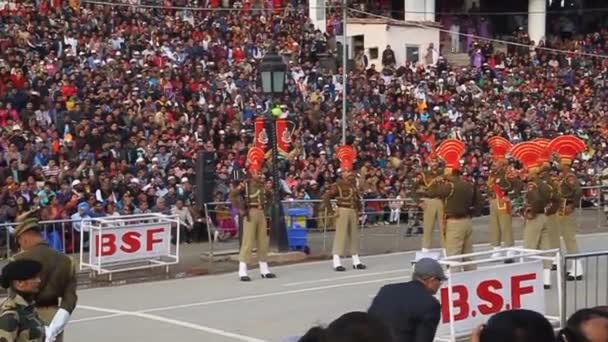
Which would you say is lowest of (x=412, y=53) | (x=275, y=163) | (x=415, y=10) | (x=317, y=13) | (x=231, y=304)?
(x=231, y=304)

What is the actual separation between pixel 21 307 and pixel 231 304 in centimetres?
863

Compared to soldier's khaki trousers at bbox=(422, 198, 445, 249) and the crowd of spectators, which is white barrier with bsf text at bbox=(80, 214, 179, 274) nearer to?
the crowd of spectators

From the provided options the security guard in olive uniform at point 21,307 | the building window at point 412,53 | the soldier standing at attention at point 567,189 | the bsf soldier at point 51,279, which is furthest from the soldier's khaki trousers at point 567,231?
the building window at point 412,53

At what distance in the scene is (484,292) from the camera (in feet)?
38.2

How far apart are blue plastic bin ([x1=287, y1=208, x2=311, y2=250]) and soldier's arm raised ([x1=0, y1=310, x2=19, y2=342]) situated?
1381cm

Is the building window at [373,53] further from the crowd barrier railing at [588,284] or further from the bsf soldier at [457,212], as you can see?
the crowd barrier railing at [588,284]

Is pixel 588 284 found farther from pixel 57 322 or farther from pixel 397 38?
pixel 397 38

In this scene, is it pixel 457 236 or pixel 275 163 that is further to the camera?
pixel 275 163

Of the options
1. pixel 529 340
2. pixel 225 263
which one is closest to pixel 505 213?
pixel 225 263

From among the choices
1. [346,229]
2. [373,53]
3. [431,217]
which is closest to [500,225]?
[431,217]

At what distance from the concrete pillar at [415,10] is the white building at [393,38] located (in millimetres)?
1427

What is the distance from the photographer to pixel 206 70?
29000mm

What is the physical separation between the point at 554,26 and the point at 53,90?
26.5 meters

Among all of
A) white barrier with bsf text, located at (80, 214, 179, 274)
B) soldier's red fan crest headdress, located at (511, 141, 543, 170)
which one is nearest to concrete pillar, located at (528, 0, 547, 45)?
soldier's red fan crest headdress, located at (511, 141, 543, 170)
